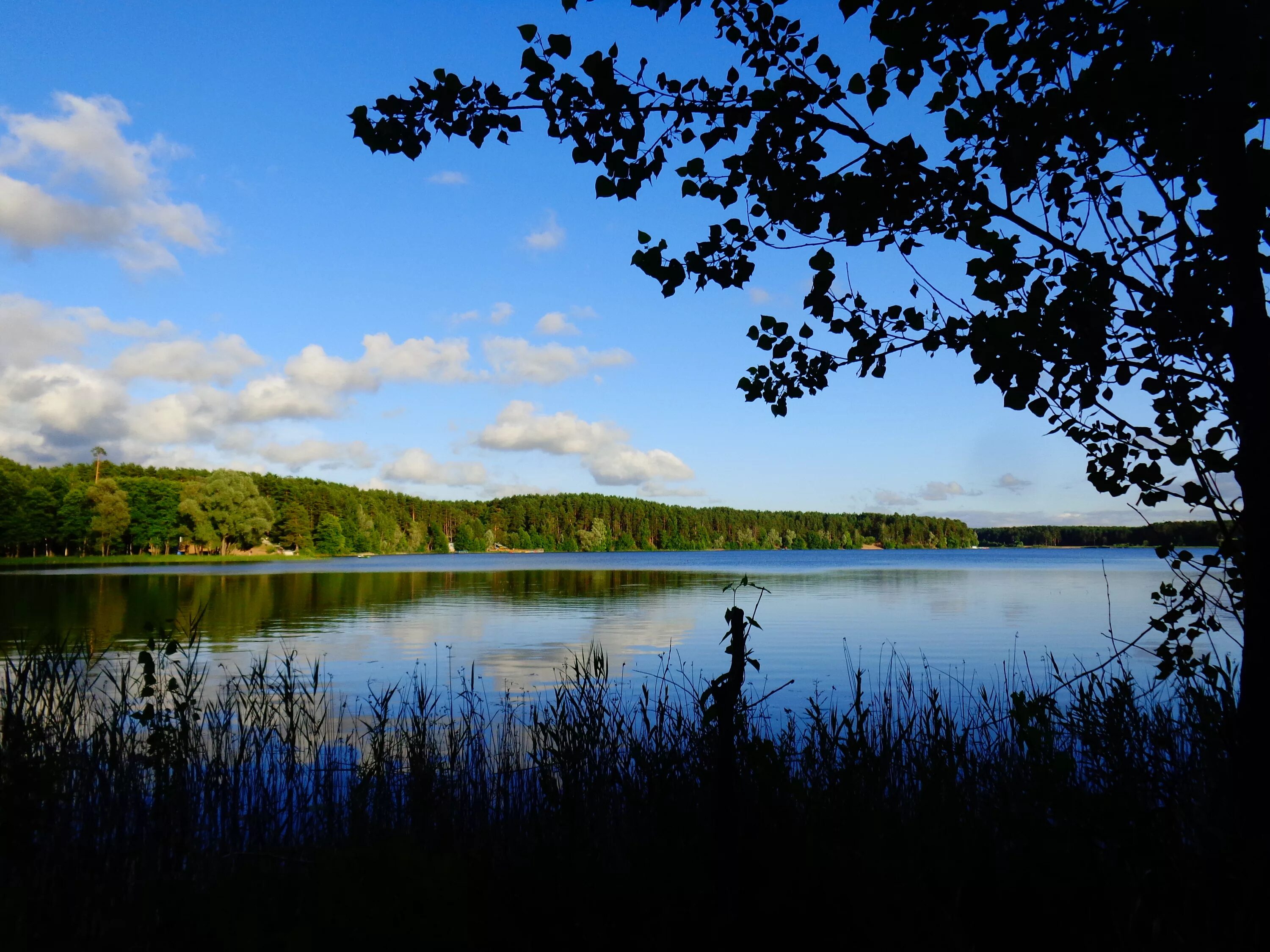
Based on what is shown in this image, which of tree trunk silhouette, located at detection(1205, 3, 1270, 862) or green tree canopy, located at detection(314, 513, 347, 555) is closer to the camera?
tree trunk silhouette, located at detection(1205, 3, 1270, 862)

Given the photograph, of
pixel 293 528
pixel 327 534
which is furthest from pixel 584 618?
pixel 327 534

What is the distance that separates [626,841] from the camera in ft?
19.0

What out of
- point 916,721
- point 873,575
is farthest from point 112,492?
point 916,721

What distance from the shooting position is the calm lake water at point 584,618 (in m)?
20.8

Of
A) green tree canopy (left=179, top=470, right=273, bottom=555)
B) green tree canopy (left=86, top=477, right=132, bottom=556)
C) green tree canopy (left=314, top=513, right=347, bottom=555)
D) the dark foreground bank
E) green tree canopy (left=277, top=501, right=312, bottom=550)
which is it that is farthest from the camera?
green tree canopy (left=314, top=513, right=347, bottom=555)

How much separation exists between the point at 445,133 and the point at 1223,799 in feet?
20.6

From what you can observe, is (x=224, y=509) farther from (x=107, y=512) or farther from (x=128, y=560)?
(x=128, y=560)

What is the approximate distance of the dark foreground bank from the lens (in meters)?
4.33

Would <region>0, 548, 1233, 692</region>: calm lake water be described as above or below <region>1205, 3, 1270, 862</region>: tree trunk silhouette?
below

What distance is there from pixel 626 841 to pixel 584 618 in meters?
26.9

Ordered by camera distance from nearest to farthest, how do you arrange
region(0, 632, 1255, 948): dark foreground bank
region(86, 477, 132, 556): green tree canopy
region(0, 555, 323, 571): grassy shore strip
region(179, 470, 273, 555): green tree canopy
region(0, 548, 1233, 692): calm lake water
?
region(0, 632, 1255, 948): dark foreground bank, region(0, 548, 1233, 692): calm lake water, region(0, 555, 323, 571): grassy shore strip, region(86, 477, 132, 556): green tree canopy, region(179, 470, 273, 555): green tree canopy

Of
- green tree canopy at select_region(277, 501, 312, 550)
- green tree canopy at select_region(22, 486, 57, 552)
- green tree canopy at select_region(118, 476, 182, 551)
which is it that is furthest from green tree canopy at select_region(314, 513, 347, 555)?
green tree canopy at select_region(22, 486, 57, 552)

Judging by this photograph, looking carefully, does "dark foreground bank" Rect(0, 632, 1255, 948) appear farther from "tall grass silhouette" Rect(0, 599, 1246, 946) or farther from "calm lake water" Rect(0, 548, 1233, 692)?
"calm lake water" Rect(0, 548, 1233, 692)

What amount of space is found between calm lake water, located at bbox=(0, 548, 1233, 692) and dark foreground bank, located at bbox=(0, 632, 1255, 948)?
2.97 meters
